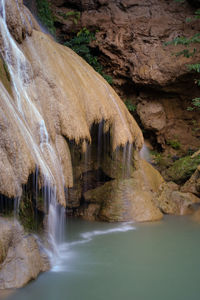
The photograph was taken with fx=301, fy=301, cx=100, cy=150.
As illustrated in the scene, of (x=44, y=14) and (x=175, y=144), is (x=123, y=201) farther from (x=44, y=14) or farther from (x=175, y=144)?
(x=44, y=14)

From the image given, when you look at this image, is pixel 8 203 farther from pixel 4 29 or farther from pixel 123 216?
pixel 123 216

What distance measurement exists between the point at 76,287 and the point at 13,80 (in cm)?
370

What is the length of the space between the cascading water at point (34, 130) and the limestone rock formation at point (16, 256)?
0.84 meters

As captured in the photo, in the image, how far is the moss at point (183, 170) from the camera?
11273 mm

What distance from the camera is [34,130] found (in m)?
5.43

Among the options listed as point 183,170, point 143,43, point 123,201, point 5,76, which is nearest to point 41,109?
point 5,76

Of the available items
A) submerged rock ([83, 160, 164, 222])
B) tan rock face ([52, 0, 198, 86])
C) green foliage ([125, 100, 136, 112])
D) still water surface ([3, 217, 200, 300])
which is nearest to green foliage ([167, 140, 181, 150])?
green foliage ([125, 100, 136, 112])

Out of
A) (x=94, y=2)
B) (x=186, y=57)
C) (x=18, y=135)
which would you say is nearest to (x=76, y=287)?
(x=18, y=135)

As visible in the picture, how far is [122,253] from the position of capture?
5883 millimetres

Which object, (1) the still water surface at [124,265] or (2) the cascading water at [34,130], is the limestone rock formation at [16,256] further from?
(2) the cascading water at [34,130]

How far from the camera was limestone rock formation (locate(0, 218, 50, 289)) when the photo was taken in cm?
411

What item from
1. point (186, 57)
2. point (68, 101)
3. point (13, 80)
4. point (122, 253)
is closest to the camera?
point (13, 80)

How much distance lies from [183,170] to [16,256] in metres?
8.44

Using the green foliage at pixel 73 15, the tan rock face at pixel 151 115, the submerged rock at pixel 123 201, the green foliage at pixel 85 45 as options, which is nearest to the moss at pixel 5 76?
the submerged rock at pixel 123 201
